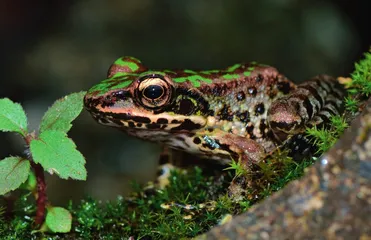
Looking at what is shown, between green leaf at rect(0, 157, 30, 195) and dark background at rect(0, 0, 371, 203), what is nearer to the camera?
green leaf at rect(0, 157, 30, 195)

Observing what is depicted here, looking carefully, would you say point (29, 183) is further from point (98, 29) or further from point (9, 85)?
point (98, 29)

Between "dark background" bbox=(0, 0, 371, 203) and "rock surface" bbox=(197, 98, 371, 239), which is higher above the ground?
"dark background" bbox=(0, 0, 371, 203)

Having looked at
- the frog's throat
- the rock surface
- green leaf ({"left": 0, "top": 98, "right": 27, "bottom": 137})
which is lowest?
the rock surface

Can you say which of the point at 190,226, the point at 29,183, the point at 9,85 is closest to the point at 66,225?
the point at 29,183

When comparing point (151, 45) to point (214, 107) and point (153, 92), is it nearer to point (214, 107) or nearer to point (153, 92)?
point (214, 107)

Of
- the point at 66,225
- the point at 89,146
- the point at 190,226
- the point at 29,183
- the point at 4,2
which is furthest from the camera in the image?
the point at 4,2

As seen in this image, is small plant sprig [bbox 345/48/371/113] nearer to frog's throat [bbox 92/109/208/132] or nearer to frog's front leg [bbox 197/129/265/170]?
frog's front leg [bbox 197/129/265/170]

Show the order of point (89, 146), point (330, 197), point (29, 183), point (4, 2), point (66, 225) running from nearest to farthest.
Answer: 1. point (330, 197)
2. point (66, 225)
3. point (29, 183)
4. point (89, 146)
5. point (4, 2)

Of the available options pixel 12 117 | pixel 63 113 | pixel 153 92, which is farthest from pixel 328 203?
pixel 12 117

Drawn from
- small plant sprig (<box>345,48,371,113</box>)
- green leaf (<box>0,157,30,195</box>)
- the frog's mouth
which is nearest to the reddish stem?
green leaf (<box>0,157,30,195</box>)
